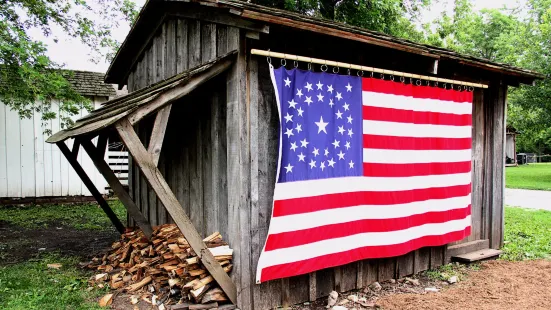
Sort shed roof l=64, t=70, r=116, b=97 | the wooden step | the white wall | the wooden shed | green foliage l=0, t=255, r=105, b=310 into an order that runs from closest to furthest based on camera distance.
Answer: the wooden shed → green foliage l=0, t=255, r=105, b=310 → the wooden step → the white wall → shed roof l=64, t=70, r=116, b=97

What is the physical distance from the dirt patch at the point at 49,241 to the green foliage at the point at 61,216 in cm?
34

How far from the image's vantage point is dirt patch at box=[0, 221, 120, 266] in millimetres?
7120

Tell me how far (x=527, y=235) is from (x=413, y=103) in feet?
17.7

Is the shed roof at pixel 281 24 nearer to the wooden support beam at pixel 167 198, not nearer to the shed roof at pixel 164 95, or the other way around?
the shed roof at pixel 164 95

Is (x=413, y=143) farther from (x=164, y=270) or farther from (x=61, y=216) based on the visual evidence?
(x=61, y=216)

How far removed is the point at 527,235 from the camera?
8.77 meters

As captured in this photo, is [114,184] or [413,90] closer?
[413,90]

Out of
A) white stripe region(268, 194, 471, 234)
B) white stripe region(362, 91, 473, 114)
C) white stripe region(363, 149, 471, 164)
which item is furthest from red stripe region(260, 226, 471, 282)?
white stripe region(362, 91, 473, 114)

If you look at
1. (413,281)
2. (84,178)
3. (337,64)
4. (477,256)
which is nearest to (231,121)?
(337,64)

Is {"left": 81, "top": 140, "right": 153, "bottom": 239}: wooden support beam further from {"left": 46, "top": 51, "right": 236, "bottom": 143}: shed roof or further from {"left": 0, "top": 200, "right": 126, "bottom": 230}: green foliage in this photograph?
{"left": 0, "top": 200, "right": 126, "bottom": 230}: green foliage

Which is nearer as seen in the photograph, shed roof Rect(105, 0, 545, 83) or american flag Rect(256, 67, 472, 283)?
shed roof Rect(105, 0, 545, 83)

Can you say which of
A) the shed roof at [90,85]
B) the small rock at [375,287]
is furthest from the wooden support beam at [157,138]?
the shed roof at [90,85]

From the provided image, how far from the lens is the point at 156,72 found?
22.2ft

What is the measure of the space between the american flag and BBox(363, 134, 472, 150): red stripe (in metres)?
0.01
